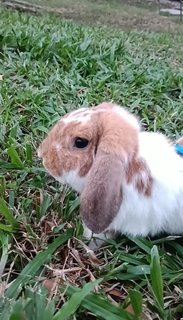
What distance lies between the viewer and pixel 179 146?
213cm

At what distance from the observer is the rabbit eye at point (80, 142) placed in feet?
6.37

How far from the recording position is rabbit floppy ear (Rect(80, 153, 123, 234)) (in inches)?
69.3

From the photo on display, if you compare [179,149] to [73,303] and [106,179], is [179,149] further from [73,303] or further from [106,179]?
[73,303]

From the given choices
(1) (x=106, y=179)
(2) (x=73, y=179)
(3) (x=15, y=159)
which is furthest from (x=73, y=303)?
(3) (x=15, y=159)

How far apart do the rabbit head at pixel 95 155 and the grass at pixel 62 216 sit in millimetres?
198

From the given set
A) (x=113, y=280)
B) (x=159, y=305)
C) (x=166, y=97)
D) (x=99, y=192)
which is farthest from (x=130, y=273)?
(x=166, y=97)

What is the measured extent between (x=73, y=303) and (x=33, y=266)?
29cm

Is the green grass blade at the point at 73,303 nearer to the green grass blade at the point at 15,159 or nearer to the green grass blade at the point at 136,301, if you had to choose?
the green grass blade at the point at 136,301

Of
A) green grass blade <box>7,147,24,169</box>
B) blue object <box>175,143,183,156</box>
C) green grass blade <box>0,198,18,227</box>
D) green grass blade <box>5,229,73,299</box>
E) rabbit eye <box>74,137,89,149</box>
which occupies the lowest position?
green grass blade <box>5,229,73,299</box>

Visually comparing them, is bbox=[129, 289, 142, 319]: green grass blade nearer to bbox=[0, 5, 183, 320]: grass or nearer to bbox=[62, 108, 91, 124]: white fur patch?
bbox=[0, 5, 183, 320]: grass

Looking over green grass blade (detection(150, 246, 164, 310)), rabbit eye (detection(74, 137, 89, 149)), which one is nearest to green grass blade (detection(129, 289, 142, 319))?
green grass blade (detection(150, 246, 164, 310))

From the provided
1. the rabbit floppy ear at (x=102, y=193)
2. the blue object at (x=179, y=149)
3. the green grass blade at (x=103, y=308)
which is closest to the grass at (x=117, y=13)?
the blue object at (x=179, y=149)

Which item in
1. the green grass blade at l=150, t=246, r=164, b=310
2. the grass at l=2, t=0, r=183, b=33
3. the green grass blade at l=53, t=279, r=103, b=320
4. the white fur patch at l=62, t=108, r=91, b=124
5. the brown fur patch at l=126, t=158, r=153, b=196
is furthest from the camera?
the grass at l=2, t=0, r=183, b=33

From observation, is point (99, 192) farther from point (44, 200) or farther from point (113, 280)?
point (44, 200)
